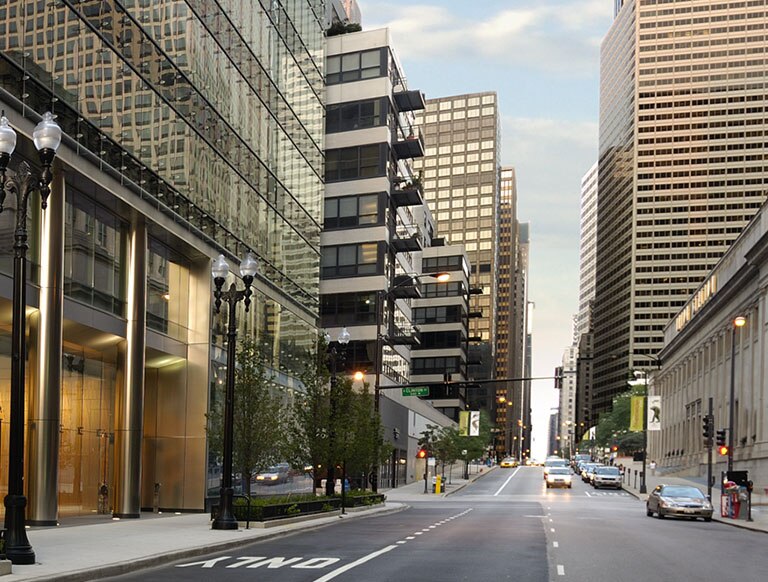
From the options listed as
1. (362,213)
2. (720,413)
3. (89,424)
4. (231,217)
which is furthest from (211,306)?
(720,413)

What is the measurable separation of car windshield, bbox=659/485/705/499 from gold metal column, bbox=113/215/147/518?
21883mm

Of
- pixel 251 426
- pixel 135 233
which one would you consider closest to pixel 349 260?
pixel 135 233

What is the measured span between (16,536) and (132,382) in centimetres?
1686

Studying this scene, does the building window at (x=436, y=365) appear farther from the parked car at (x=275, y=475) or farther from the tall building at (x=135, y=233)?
the tall building at (x=135, y=233)

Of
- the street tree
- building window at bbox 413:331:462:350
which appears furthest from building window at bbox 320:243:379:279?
building window at bbox 413:331:462:350

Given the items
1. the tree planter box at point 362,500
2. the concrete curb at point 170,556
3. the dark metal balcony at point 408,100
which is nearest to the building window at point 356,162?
the dark metal balcony at point 408,100

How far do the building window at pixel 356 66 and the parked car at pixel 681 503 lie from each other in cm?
4071

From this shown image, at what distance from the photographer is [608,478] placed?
79.5 meters

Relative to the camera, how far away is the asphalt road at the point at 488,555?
55.1 ft

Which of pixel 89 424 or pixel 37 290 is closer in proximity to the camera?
pixel 37 290

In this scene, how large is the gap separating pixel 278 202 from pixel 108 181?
58.0 feet

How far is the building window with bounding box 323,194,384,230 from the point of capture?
7319cm

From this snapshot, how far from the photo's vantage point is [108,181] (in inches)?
1147

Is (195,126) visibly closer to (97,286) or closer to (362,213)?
(97,286)
